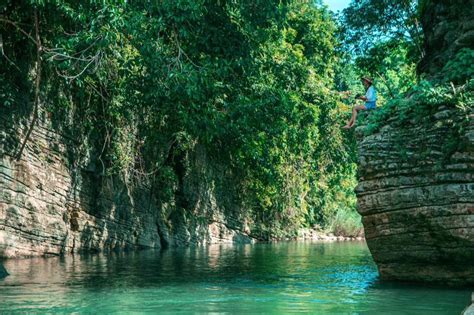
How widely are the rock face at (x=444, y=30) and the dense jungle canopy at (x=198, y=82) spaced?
74cm

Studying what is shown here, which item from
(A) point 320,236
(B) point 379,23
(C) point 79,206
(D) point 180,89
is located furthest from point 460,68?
(A) point 320,236

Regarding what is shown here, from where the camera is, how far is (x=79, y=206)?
19.2 metres

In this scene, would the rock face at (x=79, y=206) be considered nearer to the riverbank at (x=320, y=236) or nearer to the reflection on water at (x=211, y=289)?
the reflection on water at (x=211, y=289)

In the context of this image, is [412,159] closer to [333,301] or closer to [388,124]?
[388,124]

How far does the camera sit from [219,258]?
1808cm

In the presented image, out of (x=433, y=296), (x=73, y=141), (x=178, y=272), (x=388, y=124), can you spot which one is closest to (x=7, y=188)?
(x=73, y=141)

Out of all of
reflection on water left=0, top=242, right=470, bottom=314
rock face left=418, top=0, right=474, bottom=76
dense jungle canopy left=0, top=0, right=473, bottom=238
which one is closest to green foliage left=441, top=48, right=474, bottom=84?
dense jungle canopy left=0, top=0, right=473, bottom=238

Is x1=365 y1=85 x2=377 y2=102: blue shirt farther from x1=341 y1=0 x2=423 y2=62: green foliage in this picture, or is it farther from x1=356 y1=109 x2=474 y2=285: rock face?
x1=341 y1=0 x2=423 y2=62: green foliage

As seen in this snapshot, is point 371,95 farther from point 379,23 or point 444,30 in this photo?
point 379,23

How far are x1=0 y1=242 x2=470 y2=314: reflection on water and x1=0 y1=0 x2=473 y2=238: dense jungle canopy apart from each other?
3065mm

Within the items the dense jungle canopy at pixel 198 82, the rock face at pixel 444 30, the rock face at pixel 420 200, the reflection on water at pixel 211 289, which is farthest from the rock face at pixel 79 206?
the rock face at pixel 444 30

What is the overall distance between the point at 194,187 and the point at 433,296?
15.9 meters

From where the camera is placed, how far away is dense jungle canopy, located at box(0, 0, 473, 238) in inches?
539

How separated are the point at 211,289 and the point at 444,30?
6388 millimetres
